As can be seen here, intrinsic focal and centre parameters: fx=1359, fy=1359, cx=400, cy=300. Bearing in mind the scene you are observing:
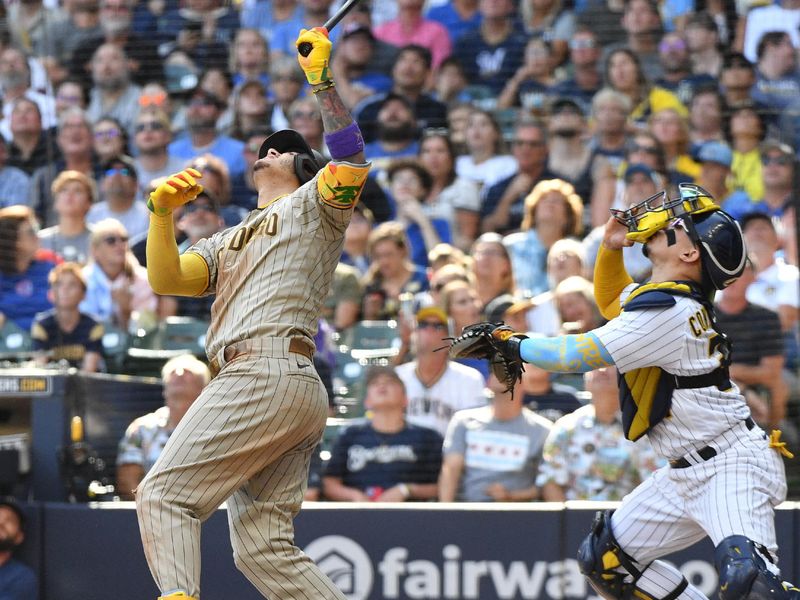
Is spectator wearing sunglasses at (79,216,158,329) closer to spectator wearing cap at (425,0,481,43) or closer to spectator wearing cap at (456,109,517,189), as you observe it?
spectator wearing cap at (456,109,517,189)

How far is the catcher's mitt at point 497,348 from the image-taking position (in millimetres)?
4633

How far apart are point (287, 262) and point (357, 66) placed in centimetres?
602

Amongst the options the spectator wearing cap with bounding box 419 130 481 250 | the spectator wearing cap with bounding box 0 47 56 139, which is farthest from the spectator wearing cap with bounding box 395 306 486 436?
the spectator wearing cap with bounding box 0 47 56 139

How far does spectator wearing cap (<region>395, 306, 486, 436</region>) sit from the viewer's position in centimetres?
754

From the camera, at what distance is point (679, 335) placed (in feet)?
15.0

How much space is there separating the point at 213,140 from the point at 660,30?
339cm

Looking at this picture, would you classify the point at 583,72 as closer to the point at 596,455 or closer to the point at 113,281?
the point at 113,281

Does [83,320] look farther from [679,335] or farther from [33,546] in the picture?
[679,335]

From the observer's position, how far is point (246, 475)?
453 cm

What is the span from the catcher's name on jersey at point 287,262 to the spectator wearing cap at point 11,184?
219 inches

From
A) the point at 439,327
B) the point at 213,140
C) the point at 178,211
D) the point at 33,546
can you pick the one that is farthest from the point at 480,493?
the point at 213,140

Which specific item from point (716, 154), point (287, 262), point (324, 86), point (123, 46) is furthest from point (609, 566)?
point (123, 46)

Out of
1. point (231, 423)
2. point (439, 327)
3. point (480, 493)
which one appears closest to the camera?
point (231, 423)

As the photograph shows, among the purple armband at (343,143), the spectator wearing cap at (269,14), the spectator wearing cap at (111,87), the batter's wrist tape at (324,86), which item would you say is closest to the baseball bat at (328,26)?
the batter's wrist tape at (324,86)
